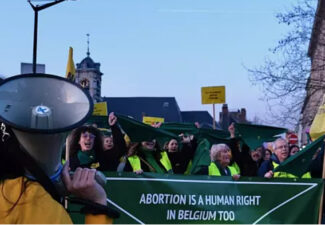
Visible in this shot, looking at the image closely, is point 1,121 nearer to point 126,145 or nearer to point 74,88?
point 74,88

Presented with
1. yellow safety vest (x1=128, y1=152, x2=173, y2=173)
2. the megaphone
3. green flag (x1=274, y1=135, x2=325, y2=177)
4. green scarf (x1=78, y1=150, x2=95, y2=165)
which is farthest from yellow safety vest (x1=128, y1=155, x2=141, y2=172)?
the megaphone

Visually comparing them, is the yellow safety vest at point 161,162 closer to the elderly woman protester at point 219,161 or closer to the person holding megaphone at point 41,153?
the elderly woman protester at point 219,161

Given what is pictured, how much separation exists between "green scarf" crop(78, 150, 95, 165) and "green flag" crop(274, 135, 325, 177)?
2.41 metres

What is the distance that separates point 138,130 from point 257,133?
1.75 meters

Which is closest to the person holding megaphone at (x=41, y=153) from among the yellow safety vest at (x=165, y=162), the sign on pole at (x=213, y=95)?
the yellow safety vest at (x=165, y=162)

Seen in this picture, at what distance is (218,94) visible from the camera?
9914 millimetres

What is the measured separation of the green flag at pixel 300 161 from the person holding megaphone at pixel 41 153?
5.02 metres

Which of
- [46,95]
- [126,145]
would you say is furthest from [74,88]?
[126,145]

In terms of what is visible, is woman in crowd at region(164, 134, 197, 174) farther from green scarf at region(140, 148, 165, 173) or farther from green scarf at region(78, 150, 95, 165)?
green scarf at region(78, 150, 95, 165)

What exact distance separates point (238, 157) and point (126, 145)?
176cm

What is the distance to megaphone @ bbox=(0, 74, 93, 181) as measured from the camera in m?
1.39

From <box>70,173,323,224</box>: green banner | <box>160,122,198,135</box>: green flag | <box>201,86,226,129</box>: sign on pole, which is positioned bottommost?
<box>70,173,323,224</box>: green banner

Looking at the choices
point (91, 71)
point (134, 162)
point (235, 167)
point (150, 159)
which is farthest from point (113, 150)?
point (91, 71)

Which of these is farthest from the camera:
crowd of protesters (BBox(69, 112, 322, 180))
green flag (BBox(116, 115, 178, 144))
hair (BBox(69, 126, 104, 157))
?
green flag (BBox(116, 115, 178, 144))
